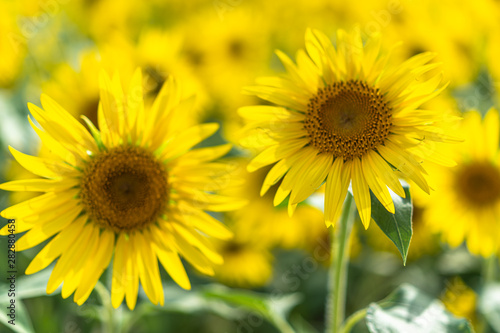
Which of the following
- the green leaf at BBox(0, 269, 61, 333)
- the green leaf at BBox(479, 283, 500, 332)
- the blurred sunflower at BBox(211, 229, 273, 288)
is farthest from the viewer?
the blurred sunflower at BBox(211, 229, 273, 288)

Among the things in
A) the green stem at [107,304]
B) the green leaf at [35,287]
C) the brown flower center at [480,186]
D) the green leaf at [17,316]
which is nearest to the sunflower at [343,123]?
the green stem at [107,304]

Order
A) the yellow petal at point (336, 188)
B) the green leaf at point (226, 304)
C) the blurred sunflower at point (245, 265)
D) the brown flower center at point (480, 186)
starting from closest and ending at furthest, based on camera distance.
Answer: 1. the yellow petal at point (336, 188)
2. the green leaf at point (226, 304)
3. the brown flower center at point (480, 186)
4. the blurred sunflower at point (245, 265)

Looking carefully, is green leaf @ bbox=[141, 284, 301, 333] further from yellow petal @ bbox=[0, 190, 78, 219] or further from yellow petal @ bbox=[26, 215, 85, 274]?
yellow petal @ bbox=[0, 190, 78, 219]

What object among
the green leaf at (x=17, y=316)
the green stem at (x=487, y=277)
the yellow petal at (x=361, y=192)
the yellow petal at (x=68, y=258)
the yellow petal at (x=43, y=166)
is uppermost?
the yellow petal at (x=43, y=166)

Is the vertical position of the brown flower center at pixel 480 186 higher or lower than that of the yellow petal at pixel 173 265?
lower

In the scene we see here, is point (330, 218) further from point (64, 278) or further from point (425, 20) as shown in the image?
point (425, 20)

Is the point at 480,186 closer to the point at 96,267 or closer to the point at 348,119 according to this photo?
the point at 348,119

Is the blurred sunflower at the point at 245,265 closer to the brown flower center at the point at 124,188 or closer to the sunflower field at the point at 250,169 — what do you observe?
Result: the sunflower field at the point at 250,169

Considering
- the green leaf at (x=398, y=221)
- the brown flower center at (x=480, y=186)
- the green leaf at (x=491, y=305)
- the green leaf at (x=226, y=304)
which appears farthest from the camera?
the brown flower center at (x=480, y=186)

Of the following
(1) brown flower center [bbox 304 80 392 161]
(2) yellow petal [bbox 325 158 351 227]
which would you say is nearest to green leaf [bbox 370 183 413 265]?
(2) yellow petal [bbox 325 158 351 227]
